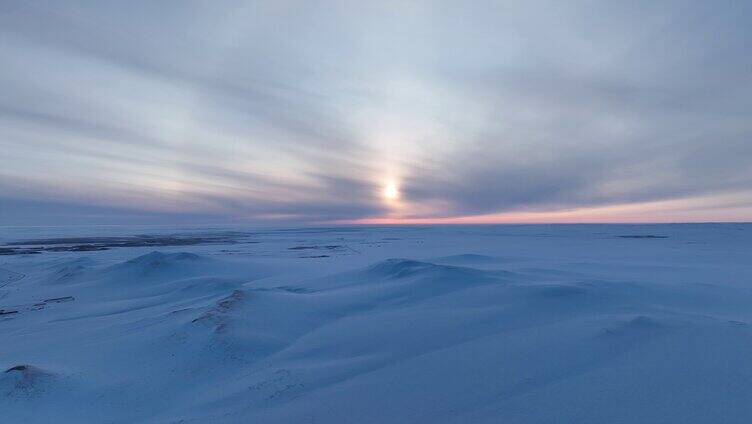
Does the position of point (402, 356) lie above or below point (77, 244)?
below

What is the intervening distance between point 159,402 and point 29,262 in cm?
2995

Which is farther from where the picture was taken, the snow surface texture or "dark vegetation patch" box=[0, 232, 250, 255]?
"dark vegetation patch" box=[0, 232, 250, 255]

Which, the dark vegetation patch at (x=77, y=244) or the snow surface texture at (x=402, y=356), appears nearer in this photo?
the snow surface texture at (x=402, y=356)

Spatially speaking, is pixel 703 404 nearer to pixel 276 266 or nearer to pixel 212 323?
pixel 212 323

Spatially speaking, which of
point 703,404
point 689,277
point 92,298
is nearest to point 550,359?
point 703,404

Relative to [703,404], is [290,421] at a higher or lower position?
lower

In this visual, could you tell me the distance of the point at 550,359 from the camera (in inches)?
264

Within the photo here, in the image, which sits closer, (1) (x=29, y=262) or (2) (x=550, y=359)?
(2) (x=550, y=359)

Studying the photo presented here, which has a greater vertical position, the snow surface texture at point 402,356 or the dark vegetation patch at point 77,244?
the dark vegetation patch at point 77,244

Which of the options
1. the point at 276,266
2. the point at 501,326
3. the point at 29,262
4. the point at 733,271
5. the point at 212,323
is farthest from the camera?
the point at 29,262

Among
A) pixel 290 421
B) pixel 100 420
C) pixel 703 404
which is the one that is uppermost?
pixel 703 404

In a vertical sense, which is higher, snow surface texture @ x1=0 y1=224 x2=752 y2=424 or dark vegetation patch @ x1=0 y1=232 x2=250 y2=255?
dark vegetation patch @ x1=0 y1=232 x2=250 y2=255

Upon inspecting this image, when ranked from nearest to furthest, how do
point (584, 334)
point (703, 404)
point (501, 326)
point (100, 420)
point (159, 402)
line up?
point (703, 404), point (100, 420), point (159, 402), point (584, 334), point (501, 326)

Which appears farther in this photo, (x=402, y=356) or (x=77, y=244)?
(x=77, y=244)
